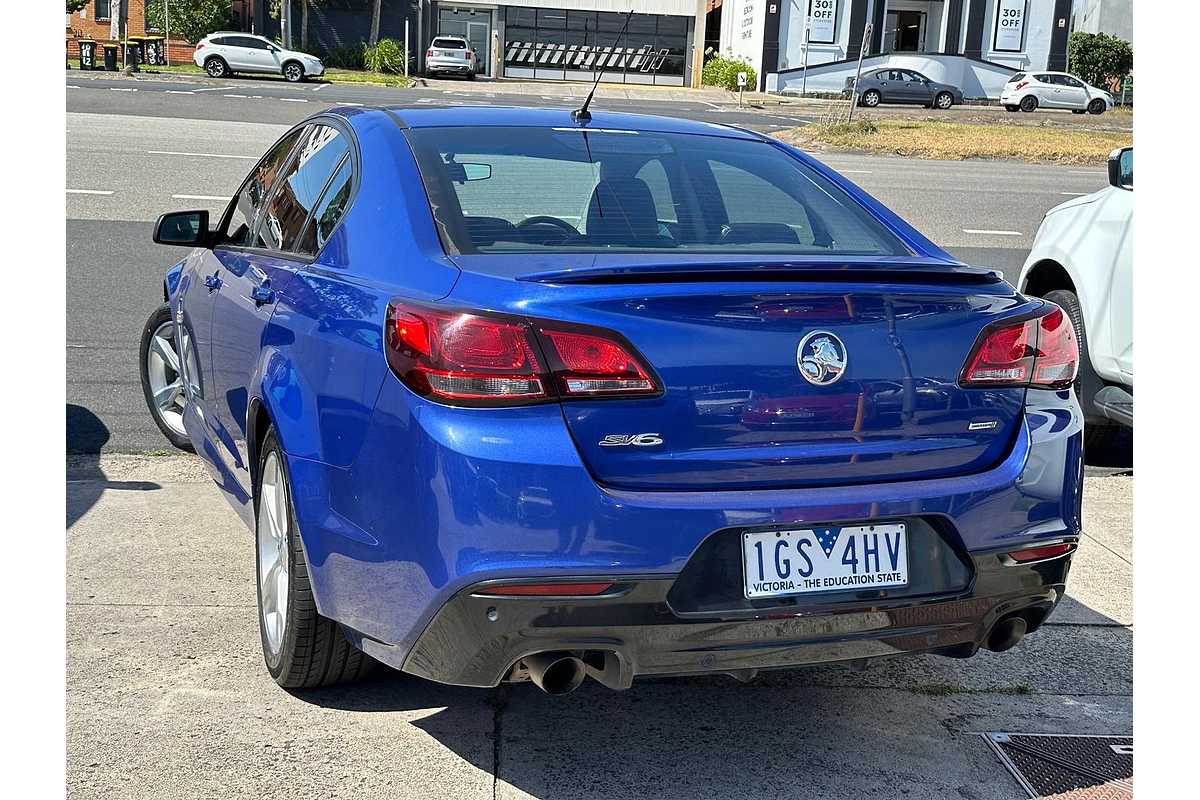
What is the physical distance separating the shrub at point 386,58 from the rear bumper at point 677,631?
51.3m

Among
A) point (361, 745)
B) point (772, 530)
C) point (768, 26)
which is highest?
point (768, 26)

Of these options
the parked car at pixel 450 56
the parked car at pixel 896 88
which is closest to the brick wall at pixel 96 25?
the parked car at pixel 450 56

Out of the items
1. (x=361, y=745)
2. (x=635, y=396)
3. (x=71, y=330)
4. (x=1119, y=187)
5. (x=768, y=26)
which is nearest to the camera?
(x=635, y=396)

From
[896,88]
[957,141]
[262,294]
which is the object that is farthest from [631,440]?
[896,88]

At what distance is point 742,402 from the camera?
2.86 m

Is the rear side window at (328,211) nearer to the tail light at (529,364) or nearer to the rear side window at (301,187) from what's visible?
the rear side window at (301,187)

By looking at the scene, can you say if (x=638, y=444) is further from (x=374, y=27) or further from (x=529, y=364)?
(x=374, y=27)

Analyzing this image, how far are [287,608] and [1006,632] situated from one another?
1.85 meters

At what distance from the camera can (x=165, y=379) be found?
6.14 m

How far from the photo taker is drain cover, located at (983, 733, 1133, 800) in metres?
3.29

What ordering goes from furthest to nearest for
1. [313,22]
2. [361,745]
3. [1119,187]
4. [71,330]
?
[313,22]
[71,330]
[1119,187]
[361,745]
